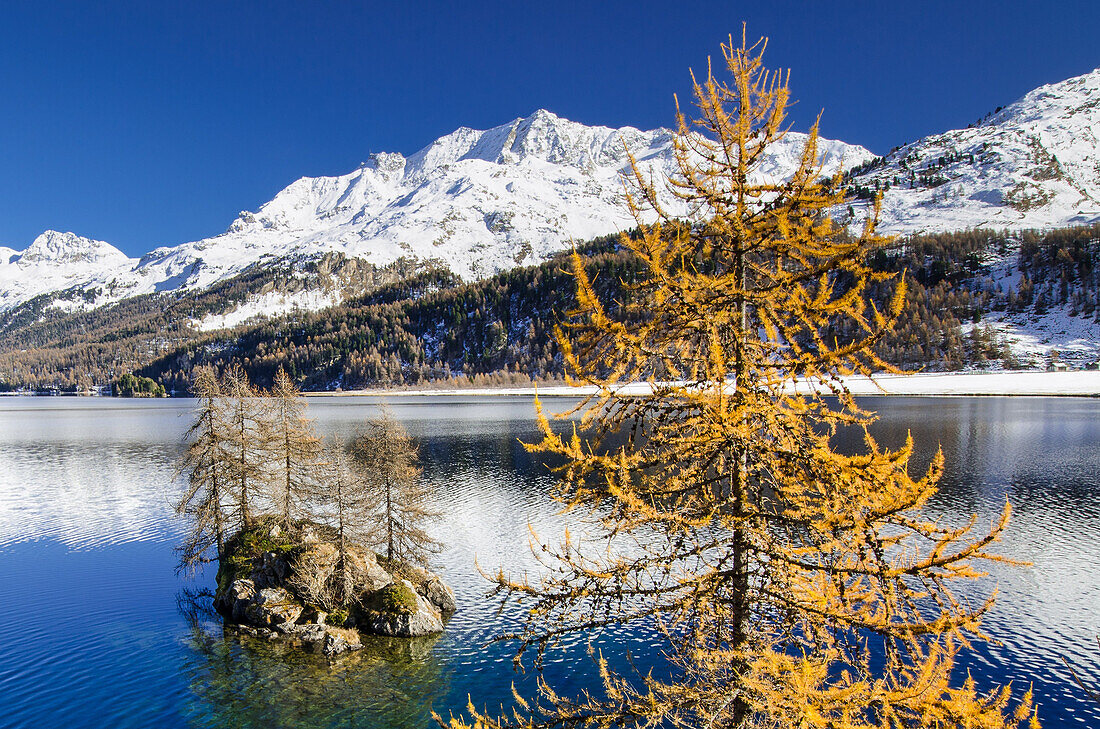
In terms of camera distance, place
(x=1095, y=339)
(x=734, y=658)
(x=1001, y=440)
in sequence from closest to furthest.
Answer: (x=734, y=658) < (x=1001, y=440) < (x=1095, y=339)

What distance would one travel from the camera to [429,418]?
4707 inches

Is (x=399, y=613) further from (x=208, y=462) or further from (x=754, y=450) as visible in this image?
(x=754, y=450)

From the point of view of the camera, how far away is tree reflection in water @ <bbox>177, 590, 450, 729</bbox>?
871 inches

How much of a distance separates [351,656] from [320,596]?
14.6 feet

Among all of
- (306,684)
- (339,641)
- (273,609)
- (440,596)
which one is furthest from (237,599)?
(440,596)

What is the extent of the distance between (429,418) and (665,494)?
114 m

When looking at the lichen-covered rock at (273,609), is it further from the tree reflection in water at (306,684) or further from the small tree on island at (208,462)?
the small tree on island at (208,462)

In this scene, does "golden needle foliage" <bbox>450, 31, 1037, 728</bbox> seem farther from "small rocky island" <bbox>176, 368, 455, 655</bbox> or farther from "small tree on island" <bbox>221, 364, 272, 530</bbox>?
"small tree on island" <bbox>221, 364, 272, 530</bbox>

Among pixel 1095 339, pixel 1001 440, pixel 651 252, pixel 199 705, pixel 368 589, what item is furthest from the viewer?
pixel 1095 339

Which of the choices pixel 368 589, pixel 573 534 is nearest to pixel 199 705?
pixel 368 589

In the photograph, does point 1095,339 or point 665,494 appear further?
point 1095,339

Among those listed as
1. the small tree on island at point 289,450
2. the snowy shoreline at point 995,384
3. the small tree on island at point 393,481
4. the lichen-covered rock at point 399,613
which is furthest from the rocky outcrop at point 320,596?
the snowy shoreline at point 995,384

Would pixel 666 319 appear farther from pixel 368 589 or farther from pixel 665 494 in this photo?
pixel 368 589

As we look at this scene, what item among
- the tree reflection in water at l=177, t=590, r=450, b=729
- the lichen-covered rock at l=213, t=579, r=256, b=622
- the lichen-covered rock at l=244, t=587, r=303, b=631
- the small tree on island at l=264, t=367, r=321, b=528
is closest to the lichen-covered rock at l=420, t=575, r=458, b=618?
the tree reflection in water at l=177, t=590, r=450, b=729
